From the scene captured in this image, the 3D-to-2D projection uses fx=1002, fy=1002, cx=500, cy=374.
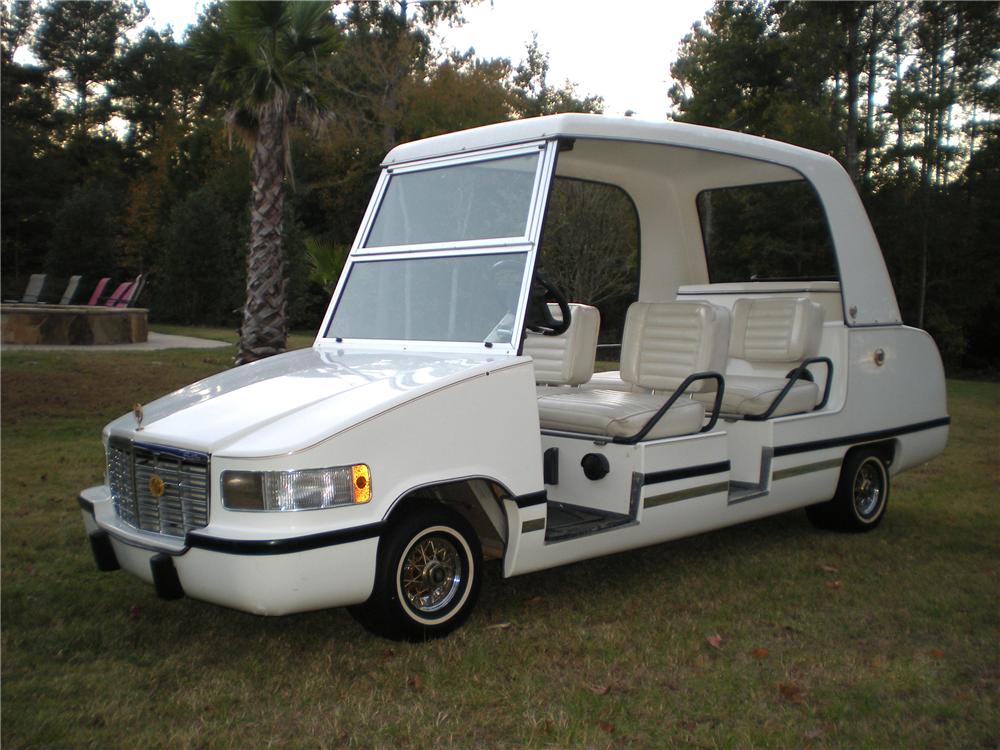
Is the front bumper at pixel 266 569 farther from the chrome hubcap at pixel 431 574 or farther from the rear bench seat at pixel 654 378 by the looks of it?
the rear bench seat at pixel 654 378

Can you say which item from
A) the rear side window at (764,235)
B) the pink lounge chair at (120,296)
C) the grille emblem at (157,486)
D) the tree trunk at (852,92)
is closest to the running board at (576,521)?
the grille emblem at (157,486)

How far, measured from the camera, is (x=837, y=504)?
6.84m

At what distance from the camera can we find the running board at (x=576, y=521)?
4.97 metres

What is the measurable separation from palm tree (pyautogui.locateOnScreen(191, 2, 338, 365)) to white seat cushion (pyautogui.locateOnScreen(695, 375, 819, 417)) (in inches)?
354

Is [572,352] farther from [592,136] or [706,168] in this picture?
[706,168]

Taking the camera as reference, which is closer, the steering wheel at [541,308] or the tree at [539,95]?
the steering wheel at [541,308]

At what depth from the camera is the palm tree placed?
14.0 meters

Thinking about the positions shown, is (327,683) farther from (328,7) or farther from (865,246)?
(328,7)

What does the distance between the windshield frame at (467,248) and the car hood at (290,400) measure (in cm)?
12

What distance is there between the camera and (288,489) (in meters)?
4.00

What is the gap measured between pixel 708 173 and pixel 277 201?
9.03 m

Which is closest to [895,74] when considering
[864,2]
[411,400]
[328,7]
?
[864,2]

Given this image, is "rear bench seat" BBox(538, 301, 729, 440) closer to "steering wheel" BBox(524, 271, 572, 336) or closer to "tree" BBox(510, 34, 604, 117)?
"steering wheel" BBox(524, 271, 572, 336)

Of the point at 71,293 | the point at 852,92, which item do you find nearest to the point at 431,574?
the point at 71,293
